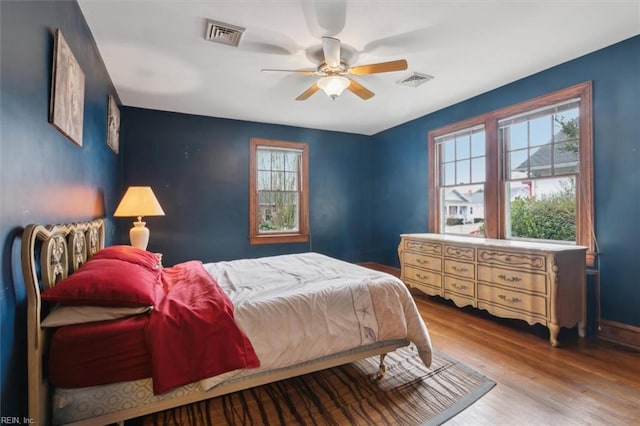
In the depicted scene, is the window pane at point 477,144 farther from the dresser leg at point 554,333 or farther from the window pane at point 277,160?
the window pane at point 277,160

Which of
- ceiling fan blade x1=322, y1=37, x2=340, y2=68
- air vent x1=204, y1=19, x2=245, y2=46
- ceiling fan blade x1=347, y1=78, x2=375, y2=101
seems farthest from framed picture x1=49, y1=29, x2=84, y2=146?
ceiling fan blade x1=347, y1=78, x2=375, y2=101

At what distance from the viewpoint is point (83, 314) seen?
1.43 metres

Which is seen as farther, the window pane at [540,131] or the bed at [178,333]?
the window pane at [540,131]

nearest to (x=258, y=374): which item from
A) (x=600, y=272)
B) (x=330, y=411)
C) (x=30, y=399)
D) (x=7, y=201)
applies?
(x=330, y=411)

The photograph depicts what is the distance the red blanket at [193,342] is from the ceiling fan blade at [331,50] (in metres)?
2.01

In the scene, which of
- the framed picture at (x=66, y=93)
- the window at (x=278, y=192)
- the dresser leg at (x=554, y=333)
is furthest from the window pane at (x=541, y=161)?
the framed picture at (x=66, y=93)

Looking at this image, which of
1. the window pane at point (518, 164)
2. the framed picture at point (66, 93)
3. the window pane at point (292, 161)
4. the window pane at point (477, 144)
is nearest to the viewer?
the framed picture at point (66, 93)

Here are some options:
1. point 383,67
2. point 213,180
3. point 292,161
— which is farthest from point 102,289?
point 292,161

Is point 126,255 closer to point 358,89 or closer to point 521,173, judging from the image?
point 358,89

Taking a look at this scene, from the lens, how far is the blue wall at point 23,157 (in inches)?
46.5

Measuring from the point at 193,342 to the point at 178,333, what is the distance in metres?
0.09

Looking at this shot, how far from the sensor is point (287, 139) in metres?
5.04

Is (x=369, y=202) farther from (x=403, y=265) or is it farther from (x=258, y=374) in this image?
(x=258, y=374)

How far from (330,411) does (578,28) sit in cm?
344
